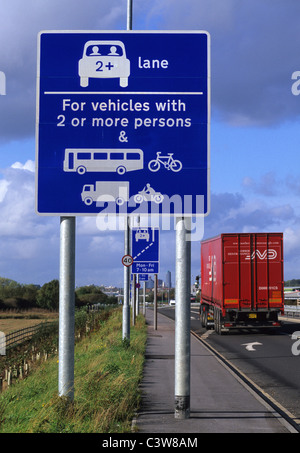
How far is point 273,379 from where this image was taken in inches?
571

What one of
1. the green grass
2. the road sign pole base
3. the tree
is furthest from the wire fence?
the tree

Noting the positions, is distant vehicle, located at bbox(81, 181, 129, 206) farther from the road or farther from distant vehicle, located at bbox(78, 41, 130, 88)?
the road

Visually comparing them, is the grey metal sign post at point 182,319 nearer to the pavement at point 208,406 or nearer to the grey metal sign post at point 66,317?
the pavement at point 208,406

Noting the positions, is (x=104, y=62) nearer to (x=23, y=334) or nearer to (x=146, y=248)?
(x=146, y=248)

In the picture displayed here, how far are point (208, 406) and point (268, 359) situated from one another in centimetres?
870

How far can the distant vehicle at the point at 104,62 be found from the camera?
29.7 ft

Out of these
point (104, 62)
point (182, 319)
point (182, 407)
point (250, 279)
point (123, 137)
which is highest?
point (104, 62)

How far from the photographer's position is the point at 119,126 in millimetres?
9000

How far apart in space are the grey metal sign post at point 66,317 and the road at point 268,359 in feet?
12.0

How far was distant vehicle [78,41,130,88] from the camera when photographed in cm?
906

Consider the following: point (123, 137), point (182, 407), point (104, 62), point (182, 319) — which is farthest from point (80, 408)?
point (104, 62)
